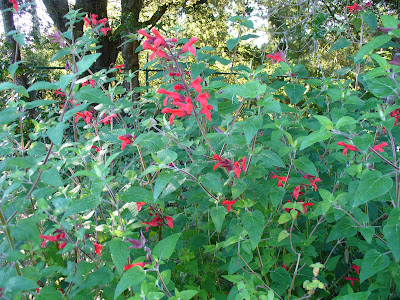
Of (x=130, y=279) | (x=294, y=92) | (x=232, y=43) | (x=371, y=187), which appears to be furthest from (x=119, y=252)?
(x=232, y=43)

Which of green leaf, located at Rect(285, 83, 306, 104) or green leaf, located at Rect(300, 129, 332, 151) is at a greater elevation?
green leaf, located at Rect(285, 83, 306, 104)

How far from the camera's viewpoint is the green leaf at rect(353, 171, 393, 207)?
3.61ft

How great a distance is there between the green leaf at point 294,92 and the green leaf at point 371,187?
819 mm

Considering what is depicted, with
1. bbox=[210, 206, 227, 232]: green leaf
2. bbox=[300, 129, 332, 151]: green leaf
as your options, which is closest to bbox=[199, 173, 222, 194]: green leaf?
bbox=[210, 206, 227, 232]: green leaf

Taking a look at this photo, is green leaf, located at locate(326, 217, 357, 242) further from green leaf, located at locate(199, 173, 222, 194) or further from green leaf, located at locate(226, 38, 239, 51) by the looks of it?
green leaf, located at locate(226, 38, 239, 51)

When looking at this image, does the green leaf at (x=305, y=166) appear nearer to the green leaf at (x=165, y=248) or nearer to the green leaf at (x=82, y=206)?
the green leaf at (x=165, y=248)

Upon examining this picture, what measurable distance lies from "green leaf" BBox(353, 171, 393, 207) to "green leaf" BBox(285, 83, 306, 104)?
2.69ft

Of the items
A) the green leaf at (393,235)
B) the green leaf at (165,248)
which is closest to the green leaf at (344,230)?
the green leaf at (393,235)

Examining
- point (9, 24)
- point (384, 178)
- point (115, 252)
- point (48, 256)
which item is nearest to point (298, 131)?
point (384, 178)

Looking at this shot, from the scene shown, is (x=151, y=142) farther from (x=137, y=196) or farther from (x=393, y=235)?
(x=393, y=235)

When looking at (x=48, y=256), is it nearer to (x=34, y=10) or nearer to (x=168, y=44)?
(x=168, y=44)

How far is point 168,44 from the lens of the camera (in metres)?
1.26

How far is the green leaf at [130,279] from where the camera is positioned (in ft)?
3.35

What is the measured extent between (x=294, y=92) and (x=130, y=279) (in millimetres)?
1367
